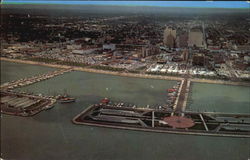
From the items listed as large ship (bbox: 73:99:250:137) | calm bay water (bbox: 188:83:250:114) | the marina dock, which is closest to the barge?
large ship (bbox: 73:99:250:137)

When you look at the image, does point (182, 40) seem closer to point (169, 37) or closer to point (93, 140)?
point (169, 37)

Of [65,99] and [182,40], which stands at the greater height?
[182,40]

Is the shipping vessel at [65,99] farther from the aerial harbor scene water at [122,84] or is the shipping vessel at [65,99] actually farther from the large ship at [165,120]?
the large ship at [165,120]

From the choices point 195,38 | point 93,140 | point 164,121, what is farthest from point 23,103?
point 195,38

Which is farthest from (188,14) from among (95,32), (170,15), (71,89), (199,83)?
(71,89)

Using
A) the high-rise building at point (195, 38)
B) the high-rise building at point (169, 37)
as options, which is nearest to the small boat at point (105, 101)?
the high-rise building at point (169, 37)
